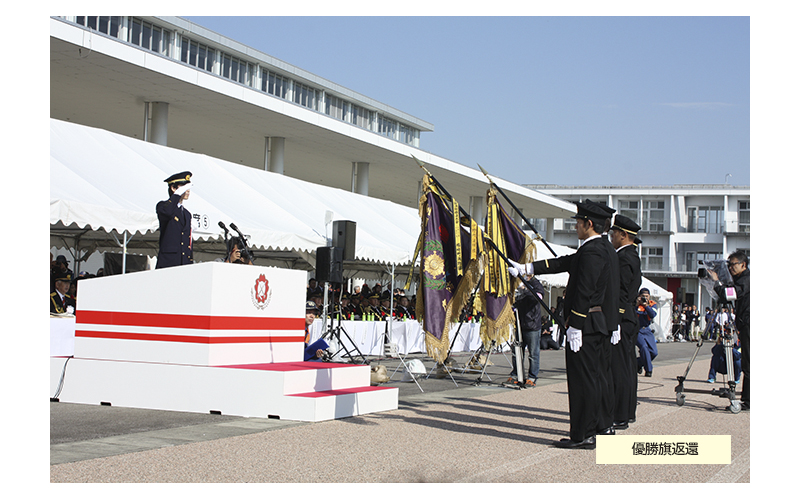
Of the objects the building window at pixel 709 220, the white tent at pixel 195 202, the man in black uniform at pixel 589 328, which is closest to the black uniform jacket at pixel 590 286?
the man in black uniform at pixel 589 328

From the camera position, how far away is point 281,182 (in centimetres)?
1797

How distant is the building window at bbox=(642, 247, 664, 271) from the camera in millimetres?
63625

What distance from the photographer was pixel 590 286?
6.47m

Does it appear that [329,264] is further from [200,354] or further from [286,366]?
[200,354]

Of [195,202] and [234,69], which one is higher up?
[234,69]

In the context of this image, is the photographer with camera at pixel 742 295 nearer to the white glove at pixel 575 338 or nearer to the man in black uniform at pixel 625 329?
the man in black uniform at pixel 625 329

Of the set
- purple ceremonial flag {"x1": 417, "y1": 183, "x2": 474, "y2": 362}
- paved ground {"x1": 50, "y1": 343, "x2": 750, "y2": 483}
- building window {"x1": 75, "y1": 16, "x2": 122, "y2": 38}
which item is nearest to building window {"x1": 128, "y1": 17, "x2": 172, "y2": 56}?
building window {"x1": 75, "y1": 16, "x2": 122, "y2": 38}

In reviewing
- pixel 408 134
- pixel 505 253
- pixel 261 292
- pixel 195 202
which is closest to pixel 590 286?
pixel 261 292

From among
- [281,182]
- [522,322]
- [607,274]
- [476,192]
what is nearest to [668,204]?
[476,192]

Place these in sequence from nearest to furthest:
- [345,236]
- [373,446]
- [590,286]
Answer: [373,446] → [590,286] → [345,236]

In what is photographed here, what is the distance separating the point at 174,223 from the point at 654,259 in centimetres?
6009

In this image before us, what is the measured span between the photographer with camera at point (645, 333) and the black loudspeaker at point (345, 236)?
5.16 m
